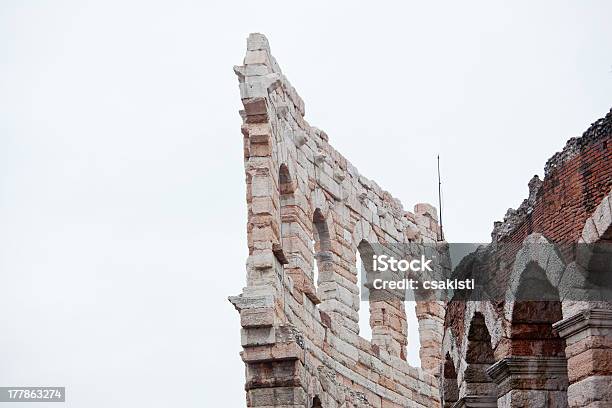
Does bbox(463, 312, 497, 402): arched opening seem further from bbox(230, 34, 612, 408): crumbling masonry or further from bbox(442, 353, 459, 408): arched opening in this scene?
bbox(442, 353, 459, 408): arched opening

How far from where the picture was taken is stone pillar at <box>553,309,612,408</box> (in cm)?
1156

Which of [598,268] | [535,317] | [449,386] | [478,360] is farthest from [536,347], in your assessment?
[449,386]

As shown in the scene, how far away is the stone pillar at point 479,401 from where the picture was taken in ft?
50.6

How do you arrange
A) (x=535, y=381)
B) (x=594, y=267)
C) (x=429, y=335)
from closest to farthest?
(x=594, y=267) → (x=535, y=381) → (x=429, y=335)

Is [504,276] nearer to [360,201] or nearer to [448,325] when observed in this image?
[448,325]

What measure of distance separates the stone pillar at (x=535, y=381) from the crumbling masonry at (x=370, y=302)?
0.04 feet

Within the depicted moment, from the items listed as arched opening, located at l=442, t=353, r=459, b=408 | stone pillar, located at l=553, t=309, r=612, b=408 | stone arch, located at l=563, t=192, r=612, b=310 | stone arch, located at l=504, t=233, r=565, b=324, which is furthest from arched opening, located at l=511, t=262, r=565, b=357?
arched opening, located at l=442, t=353, r=459, b=408

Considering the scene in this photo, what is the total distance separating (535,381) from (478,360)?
194 centimetres

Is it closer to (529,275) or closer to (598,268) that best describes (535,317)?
(529,275)

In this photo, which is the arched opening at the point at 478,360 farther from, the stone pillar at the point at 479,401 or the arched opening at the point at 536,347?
the arched opening at the point at 536,347

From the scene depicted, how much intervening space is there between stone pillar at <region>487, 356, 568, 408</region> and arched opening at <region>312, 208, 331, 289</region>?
6.47 metres

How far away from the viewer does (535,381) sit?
44.9ft

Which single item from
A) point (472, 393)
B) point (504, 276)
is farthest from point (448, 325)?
point (504, 276)

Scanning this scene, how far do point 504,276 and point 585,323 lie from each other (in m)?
2.76
